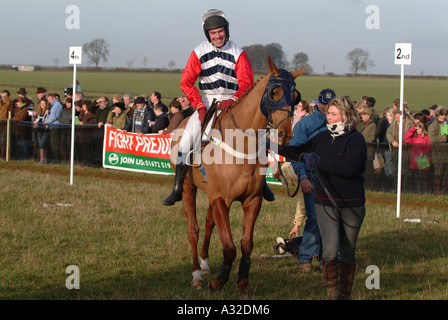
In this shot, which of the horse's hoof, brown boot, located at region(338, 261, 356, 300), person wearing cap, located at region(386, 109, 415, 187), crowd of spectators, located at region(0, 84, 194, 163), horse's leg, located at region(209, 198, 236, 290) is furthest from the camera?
crowd of spectators, located at region(0, 84, 194, 163)

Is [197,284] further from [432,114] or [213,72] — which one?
[432,114]

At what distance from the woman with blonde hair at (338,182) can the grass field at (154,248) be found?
833 millimetres

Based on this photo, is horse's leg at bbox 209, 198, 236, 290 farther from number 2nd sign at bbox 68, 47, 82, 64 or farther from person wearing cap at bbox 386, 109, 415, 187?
number 2nd sign at bbox 68, 47, 82, 64

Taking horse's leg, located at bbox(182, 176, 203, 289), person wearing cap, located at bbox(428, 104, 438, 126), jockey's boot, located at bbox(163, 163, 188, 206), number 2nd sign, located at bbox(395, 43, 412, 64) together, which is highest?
number 2nd sign, located at bbox(395, 43, 412, 64)

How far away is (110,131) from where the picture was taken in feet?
61.4

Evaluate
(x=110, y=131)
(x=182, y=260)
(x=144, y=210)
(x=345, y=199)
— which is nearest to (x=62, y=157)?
(x=110, y=131)

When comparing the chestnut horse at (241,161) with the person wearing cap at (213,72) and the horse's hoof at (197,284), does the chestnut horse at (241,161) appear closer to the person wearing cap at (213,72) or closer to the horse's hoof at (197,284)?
the horse's hoof at (197,284)

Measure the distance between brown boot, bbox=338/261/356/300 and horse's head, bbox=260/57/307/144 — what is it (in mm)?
1487

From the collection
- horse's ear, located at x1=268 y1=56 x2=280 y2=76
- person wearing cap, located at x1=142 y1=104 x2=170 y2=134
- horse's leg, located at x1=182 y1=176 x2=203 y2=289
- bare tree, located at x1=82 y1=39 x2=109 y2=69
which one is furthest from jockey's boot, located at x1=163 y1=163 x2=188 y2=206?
bare tree, located at x1=82 y1=39 x2=109 y2=69

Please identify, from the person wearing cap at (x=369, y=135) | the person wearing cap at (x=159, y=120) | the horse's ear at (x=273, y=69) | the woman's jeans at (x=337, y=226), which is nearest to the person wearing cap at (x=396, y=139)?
the person wearing cap at (x=369, y=135)

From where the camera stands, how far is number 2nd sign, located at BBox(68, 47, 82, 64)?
47.5 ft

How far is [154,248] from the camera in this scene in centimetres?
914
